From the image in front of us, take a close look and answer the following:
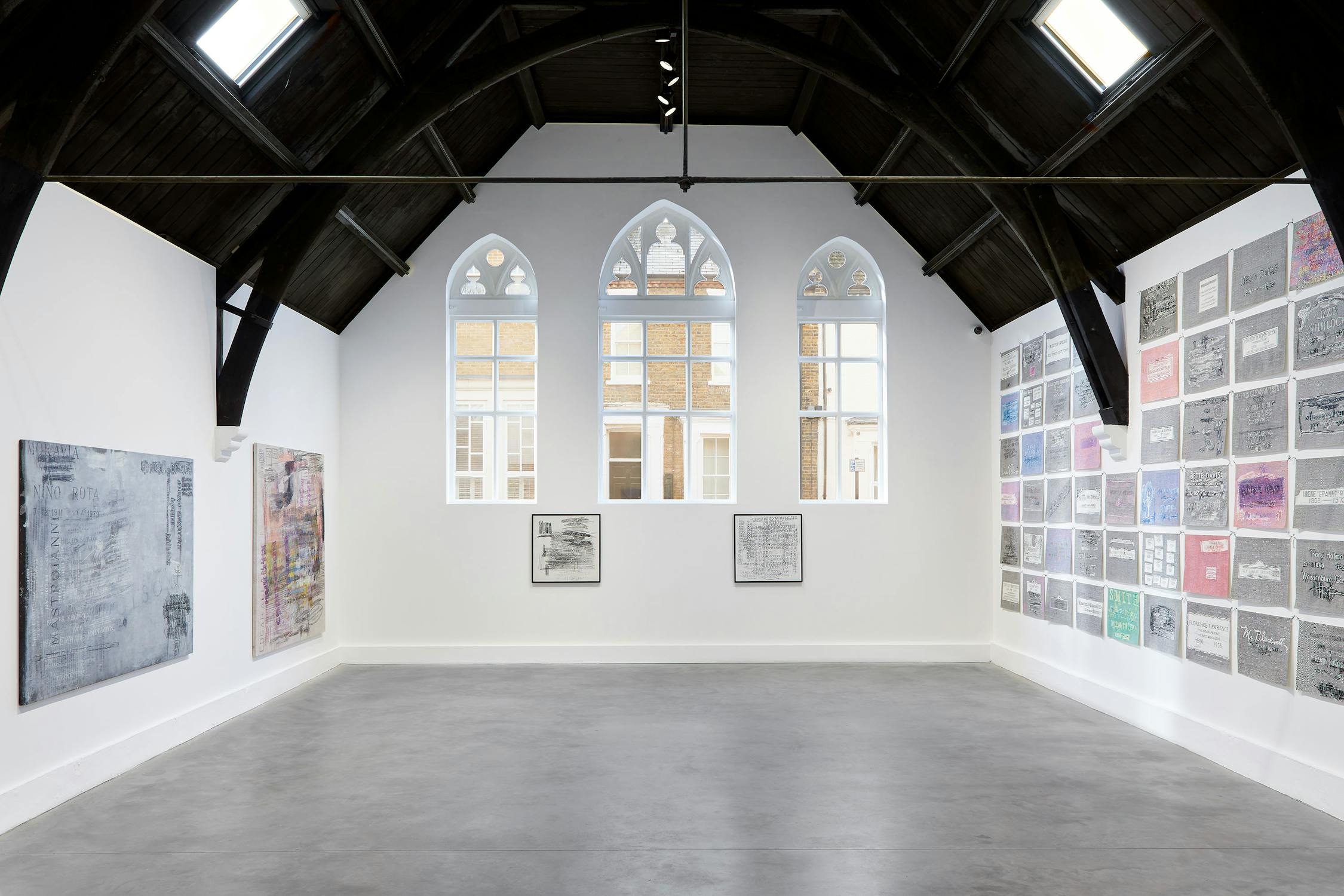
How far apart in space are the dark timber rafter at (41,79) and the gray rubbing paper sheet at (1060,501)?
8.85 m

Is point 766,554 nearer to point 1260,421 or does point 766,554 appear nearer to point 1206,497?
point 1206,497

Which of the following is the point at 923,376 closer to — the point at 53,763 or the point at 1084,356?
the point at 1084,356

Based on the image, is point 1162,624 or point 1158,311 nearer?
point 1162,624

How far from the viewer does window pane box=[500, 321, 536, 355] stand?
1246 cm

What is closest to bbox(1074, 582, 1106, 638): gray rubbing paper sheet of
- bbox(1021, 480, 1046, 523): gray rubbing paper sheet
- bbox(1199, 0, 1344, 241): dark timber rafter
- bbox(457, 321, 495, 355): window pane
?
bbox(1021, 480, 1046, 523): gray rubbing paper sheet

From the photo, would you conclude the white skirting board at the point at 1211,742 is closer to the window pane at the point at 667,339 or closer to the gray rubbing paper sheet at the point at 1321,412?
the gray rubbing paper sheet at the point at 1321,412

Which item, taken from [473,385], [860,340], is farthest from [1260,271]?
[473,385]

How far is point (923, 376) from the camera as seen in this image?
1223 centimetres

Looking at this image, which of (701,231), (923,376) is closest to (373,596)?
(701,231)

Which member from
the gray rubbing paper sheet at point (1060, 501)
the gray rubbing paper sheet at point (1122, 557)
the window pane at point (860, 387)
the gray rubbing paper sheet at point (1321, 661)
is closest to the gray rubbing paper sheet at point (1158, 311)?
the gray rubbing paper sheet at point (1122, 557)

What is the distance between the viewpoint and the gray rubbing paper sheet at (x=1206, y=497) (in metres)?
7.25

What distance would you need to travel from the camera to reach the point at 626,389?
12703 millimetres

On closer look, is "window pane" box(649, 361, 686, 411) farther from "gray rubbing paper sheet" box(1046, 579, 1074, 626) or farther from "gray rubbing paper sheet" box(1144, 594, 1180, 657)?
"gray rubbing paper sheet" box(1144, 594, 1180, 657)

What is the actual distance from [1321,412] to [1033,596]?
4.98 meters
